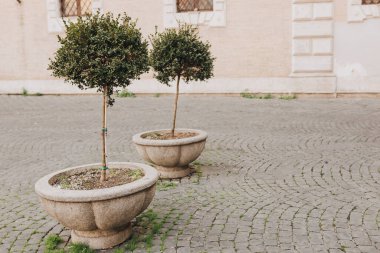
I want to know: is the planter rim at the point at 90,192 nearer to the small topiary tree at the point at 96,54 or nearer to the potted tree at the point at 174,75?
the small topiary tree at the point at 96,54

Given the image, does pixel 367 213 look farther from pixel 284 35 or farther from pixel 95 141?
pixel 284 35

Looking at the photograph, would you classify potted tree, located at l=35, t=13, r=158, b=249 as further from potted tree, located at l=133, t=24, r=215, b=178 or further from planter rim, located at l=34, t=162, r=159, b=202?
potted tree, located at l=133, t=24, r=215, b=178

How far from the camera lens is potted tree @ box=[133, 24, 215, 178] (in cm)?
635

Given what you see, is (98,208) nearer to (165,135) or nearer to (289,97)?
(165,135)

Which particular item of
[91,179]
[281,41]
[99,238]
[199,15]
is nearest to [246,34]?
[281,41]

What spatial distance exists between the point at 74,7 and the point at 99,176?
1298 centimetres

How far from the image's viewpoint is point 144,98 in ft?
51.2

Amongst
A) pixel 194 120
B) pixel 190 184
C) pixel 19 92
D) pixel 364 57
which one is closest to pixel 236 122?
pixel 194 120

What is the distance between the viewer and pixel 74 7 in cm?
1661

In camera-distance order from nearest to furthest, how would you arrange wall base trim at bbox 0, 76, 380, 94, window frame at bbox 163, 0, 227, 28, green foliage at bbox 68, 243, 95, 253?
green foliage at bbox 68, 243, 95, 253
wall base trim at bbox 0, 76, 380, 94
window frame at bbox 163, 0, 227, 28

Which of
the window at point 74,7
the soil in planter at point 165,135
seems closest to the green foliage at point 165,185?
the soil in planter at point 165,135

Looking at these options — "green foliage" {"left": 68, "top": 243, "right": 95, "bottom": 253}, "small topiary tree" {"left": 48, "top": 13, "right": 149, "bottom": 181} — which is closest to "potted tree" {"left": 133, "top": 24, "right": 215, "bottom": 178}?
"small topiary tree" {"left": 48, "top": 13, "right": 149, "bottom": 181}

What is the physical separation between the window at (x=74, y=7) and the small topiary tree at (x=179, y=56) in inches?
406

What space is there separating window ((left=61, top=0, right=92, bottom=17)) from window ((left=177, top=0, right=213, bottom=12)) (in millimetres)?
3313
